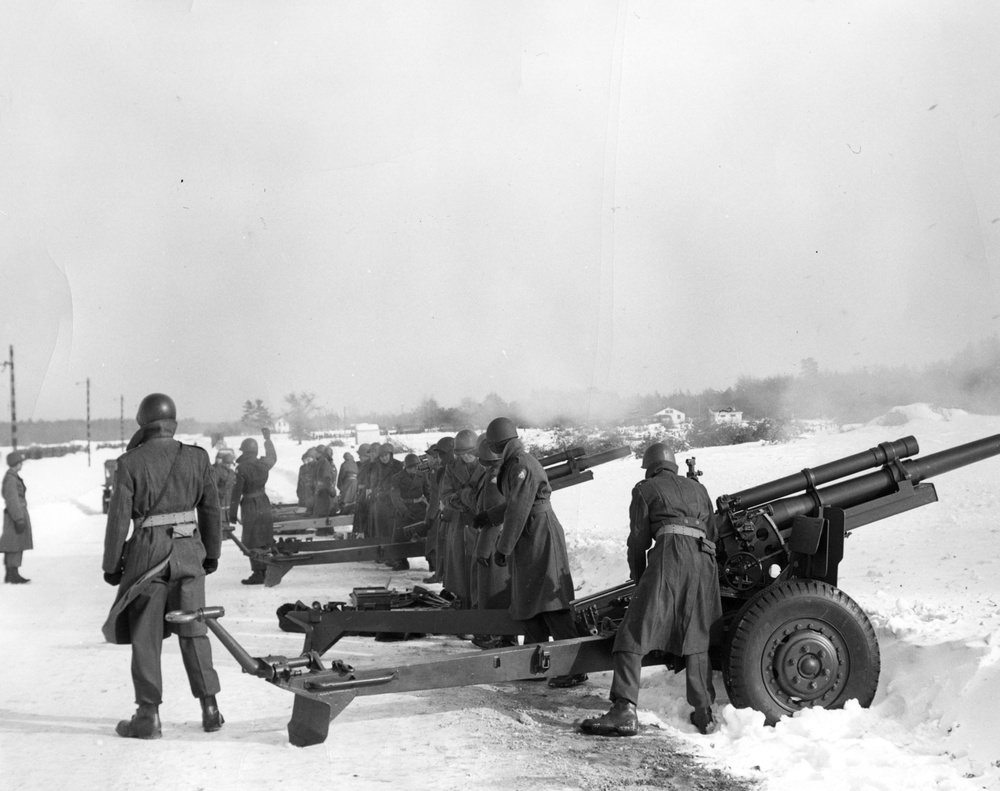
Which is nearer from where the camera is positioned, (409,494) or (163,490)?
(163,490)

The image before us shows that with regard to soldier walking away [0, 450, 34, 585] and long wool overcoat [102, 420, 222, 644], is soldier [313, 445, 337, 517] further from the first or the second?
long wool overcoat [102, 420, 222, 644]

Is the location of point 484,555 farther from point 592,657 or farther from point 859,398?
point 859,398

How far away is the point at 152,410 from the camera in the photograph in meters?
5.49

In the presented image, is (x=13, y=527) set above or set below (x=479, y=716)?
above

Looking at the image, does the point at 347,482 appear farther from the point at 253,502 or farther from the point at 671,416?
the point at 671,416

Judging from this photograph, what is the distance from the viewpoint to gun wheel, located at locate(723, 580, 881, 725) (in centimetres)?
516

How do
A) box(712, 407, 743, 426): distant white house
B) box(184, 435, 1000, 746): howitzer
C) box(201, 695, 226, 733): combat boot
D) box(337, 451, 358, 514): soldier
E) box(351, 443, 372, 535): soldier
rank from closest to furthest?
box(184, 435, 1000, 746): howitzer < box(201, 695, 226, 733): combat boot < box(712, 407, 743, 426): distant white house < box(351, 443, 372, 535): soldier < box(337, 451, 358, 514): soldier

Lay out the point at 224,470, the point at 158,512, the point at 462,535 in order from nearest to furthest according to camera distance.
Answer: the point at 158,512
the point at 462,535
the point at 224,470

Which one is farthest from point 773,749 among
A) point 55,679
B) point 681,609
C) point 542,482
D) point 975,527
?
point 975,527

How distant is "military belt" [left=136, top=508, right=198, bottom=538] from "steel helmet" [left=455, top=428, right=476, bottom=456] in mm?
4780

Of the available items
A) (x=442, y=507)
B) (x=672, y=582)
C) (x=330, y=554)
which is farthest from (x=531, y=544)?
(x=330, y=554)

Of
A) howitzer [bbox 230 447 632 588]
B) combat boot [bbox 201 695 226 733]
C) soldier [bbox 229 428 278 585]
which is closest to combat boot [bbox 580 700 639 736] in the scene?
combat boot [bbox 201 695 226 733]

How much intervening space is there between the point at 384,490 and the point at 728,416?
473 centimetres

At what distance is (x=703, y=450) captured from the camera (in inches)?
533
